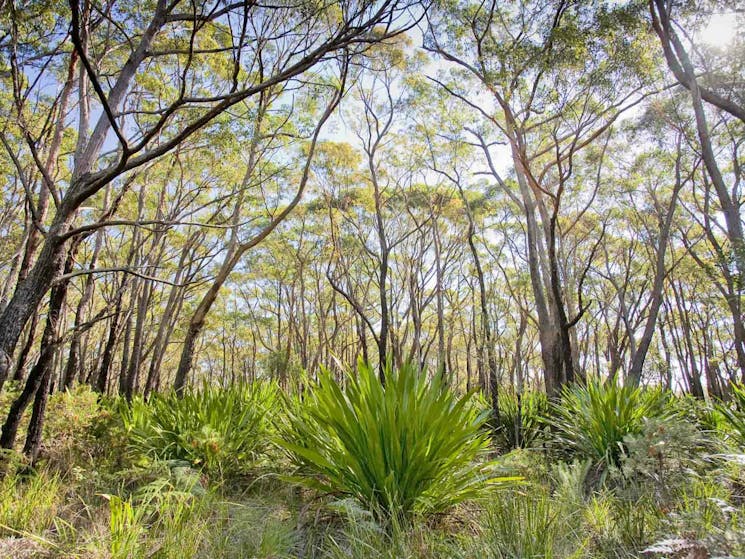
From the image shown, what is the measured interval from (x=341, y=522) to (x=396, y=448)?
749mm

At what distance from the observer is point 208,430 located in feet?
13.8

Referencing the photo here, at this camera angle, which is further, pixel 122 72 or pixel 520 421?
pixel 520 421

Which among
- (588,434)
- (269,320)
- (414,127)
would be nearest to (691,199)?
(414,127)

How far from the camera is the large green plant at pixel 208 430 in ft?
13.9

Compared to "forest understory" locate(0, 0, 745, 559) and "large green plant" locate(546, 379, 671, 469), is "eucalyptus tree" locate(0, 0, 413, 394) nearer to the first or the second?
"forest understory" locate(0, 0, 745, 559)

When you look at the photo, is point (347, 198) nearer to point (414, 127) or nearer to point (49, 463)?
point (414, 127)

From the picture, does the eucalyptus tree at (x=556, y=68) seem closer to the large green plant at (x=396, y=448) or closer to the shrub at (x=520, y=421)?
the shrub at (x=520, y=421)

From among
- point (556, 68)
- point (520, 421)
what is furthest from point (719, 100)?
point (520, 421)

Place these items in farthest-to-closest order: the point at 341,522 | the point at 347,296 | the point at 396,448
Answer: the point at 347,296, the point at 341,522, the point at 396,448

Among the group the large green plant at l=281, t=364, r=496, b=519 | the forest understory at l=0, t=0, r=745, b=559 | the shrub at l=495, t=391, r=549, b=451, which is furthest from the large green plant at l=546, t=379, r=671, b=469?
the large green plant at l=281, t=364, r=496, b=519

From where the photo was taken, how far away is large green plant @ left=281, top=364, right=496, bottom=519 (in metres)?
2.84

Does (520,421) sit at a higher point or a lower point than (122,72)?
lower

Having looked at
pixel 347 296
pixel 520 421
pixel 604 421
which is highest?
pixel 347 296

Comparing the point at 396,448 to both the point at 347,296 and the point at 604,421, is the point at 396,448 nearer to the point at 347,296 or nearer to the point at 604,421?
the point at 604,421
